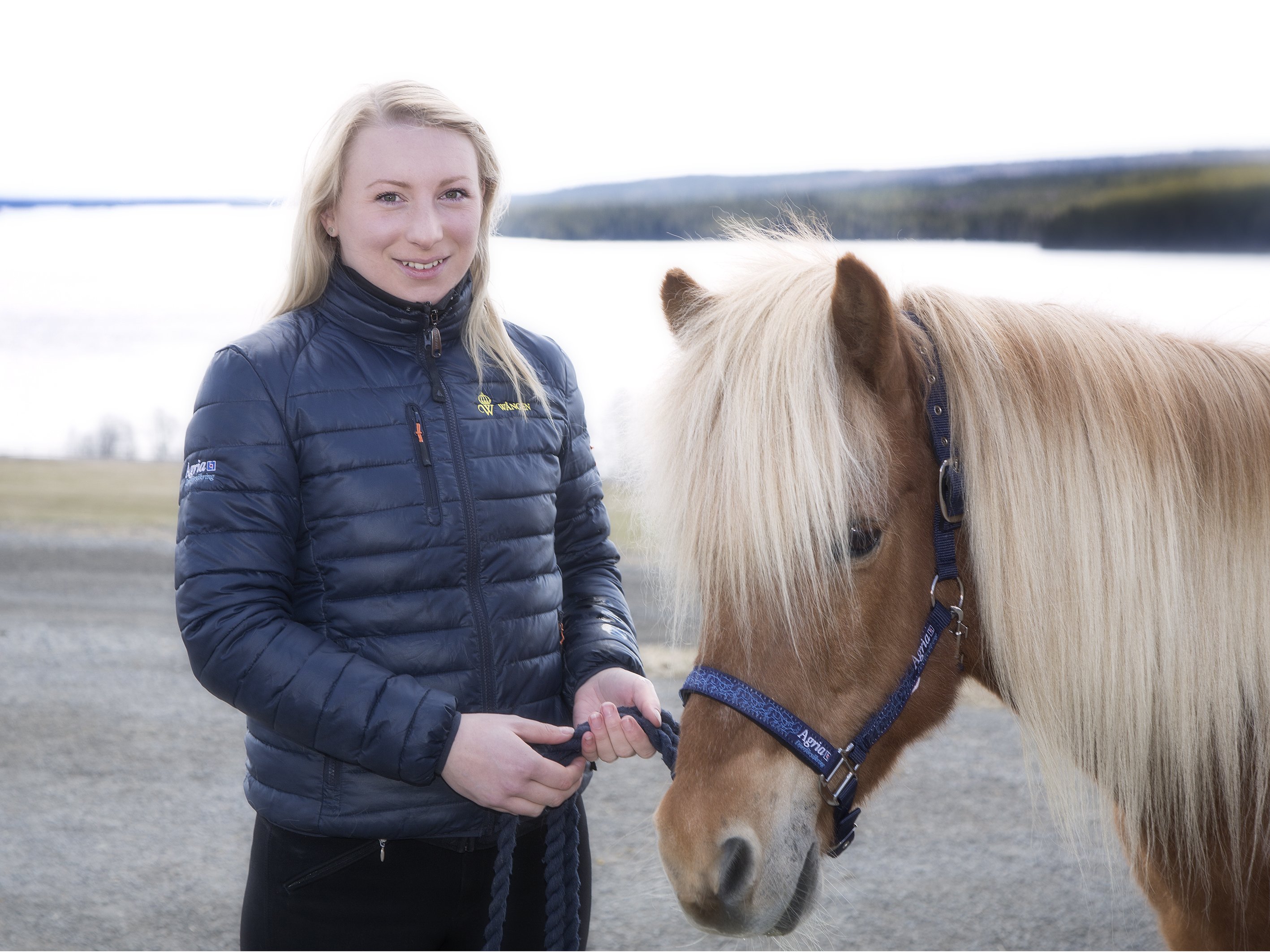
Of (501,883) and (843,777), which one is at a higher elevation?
(843,777)

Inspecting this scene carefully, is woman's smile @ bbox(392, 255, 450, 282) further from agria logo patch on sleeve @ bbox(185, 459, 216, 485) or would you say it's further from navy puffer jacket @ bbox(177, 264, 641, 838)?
agria logo patch on sleeve @ bbox(185, 459, 216, 485)

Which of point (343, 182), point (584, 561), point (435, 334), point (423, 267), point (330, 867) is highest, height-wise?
point (343, 182)

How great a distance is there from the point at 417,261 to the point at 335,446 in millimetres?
349

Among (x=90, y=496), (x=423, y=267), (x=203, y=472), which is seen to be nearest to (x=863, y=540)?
(x=423, y=267)

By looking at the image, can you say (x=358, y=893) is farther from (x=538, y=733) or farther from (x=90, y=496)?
(x=90, y=496)

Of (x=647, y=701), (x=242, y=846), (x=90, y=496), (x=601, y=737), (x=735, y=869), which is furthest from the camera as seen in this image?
(x=90, y=496)

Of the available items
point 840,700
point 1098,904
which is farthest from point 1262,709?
point 1098,904

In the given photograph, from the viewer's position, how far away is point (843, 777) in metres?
1.37

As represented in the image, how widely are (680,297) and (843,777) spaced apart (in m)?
0.87

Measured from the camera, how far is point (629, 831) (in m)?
3.86

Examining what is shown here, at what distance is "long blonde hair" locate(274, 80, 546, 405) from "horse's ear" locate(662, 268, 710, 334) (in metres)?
0.28

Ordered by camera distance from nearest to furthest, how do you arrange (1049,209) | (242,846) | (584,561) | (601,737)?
(601,737) < (584,561) < (242,846) < (1049,209)

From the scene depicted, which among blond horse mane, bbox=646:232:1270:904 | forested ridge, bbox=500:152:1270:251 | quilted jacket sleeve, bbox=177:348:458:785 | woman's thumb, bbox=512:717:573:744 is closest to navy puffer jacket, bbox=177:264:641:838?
quilted jacket sleeve, bbox=177:348:458:785

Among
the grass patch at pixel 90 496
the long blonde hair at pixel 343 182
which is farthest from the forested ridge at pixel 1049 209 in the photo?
the grass patch at pixel 90 496
